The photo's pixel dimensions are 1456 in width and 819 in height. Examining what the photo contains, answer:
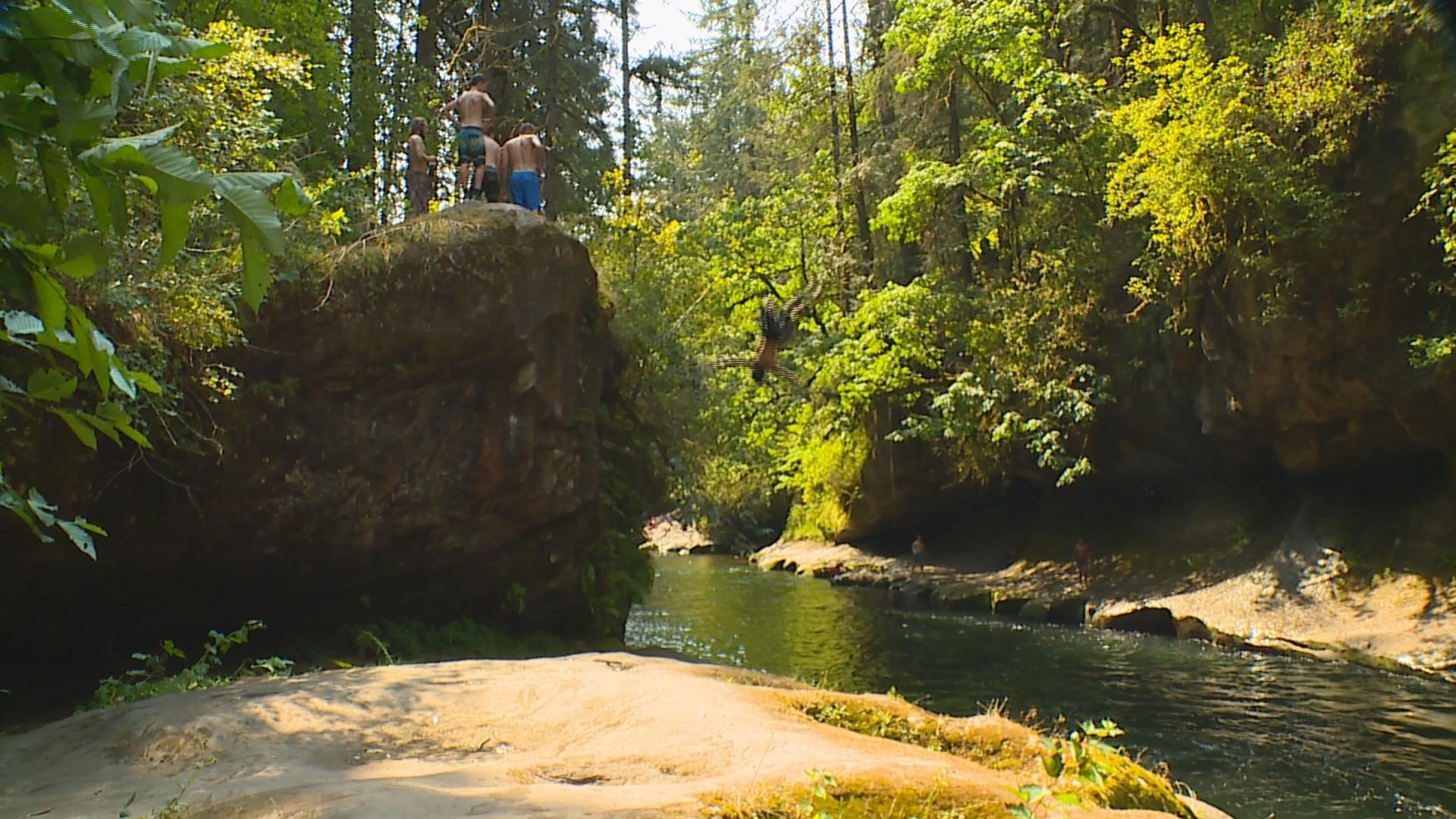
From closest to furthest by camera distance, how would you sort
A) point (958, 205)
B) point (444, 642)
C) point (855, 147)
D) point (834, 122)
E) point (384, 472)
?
point (384, 472) → point (444, 642) → point (958, 205) → point (855, 147) → point (834, 122)

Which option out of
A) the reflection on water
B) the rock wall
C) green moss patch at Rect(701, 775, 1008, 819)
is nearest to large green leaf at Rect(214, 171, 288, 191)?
green moss patch at Rect(701, 775, 1008, 819)

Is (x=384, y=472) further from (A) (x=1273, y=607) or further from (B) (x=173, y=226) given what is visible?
(A) (x=1273, y=607)

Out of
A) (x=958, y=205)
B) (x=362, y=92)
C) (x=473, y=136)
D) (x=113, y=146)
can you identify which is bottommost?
(x=113, y=146)

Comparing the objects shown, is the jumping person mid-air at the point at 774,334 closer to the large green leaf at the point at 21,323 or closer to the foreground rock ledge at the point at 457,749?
the foreground rock ledge at the point at 457,749

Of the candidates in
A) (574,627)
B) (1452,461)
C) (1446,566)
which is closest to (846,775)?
(574,627)

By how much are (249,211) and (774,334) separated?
643 inches

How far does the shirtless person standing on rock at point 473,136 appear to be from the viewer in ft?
46.0

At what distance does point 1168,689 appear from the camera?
13570 millimetres

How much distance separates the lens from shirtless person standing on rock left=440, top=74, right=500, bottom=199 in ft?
46.0

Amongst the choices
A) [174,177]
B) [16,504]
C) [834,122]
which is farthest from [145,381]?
[834,122]

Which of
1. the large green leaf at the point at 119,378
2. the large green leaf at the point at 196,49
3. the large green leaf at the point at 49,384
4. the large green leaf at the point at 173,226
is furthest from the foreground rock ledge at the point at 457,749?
the large green leaf at the point at 196,49

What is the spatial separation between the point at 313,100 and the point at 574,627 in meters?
11.1

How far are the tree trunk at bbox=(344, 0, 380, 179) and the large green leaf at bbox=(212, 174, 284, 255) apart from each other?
1890 centimetres

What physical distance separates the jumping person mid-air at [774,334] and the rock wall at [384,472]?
4.93 m
